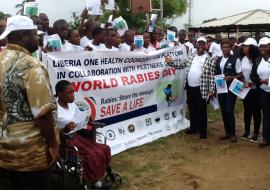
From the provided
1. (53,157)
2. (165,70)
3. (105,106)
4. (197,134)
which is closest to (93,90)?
(105,106)

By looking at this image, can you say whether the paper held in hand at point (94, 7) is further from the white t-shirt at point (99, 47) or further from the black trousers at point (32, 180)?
the black trousers at point (32, 180)

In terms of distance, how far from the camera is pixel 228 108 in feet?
26.3

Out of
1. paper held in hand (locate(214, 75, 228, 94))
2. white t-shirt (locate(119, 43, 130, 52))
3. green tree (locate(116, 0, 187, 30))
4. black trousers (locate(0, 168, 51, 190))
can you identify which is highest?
green tree (locate(116, 0, 187, 30))

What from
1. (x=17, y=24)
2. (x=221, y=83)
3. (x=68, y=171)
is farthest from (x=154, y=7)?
(x=17, y=24)

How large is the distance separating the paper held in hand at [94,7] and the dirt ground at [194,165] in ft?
8.53

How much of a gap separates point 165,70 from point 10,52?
5542 mm

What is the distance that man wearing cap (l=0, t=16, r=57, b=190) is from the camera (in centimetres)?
315

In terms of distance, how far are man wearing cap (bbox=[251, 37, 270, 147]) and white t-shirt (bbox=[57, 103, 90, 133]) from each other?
11.6 ft

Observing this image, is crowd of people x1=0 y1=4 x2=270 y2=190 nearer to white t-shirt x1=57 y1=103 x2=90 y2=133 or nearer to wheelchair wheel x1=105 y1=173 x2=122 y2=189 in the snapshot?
white t-shirt x1=57 y1=103 x2=90 y2=133

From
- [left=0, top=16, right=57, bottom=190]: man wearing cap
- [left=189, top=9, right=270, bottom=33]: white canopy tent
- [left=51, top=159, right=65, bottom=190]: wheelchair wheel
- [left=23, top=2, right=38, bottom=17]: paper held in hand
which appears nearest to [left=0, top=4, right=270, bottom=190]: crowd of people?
[left=0, top=16, right=57, bottom=190]: man wearing cap

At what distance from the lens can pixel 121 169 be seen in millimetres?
6316

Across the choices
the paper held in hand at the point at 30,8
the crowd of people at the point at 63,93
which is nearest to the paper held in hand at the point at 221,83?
the crowd of people at the point at 63,93

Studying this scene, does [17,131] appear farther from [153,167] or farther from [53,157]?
[153,167]

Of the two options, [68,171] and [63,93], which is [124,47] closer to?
[63,93]
